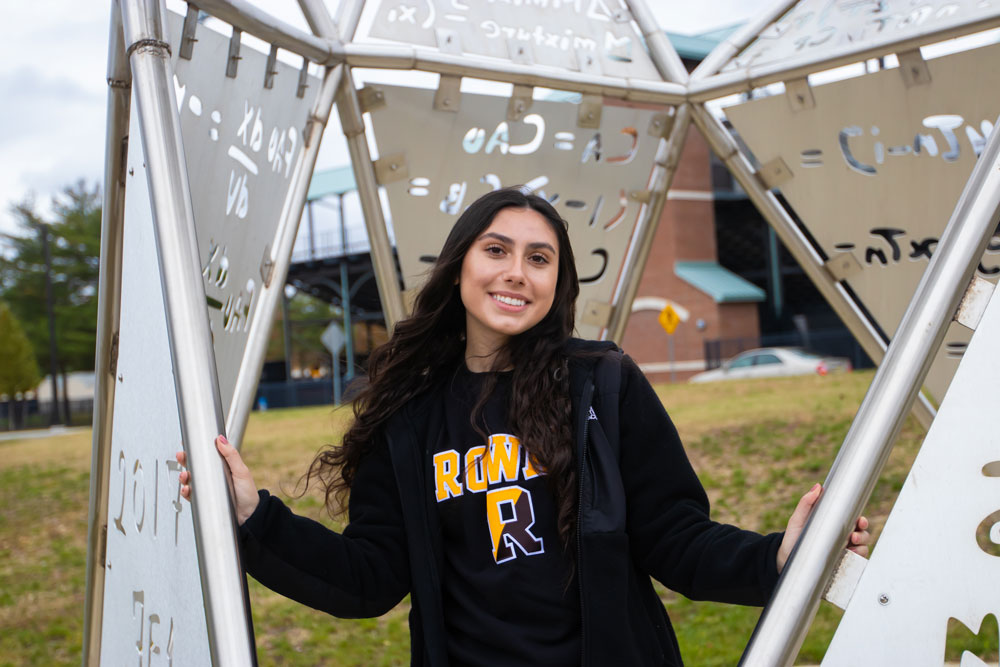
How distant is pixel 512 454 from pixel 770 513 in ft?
16.8

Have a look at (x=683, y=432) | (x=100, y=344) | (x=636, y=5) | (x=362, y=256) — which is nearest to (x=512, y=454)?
(x=100, y=344)

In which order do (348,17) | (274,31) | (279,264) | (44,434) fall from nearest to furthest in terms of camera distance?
(274,31)
(279,264)
(348,17)
(44,434)

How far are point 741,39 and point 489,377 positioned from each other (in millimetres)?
2617

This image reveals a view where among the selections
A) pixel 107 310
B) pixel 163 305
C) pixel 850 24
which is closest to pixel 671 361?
pixel 850 24

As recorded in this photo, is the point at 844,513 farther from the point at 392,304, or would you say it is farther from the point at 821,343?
the point at 821,343

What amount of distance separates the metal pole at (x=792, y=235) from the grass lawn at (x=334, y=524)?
135cm

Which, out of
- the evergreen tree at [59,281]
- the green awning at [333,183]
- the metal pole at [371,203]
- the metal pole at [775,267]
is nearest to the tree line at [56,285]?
the evergreen tree at [59,281]

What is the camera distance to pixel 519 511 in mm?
1691

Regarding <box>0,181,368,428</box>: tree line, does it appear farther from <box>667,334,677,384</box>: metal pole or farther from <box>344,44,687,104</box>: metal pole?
<box>344,44,687,104</box>: metal pole

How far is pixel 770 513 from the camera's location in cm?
643

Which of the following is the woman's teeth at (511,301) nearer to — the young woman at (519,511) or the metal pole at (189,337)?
the young woman at (519,511)

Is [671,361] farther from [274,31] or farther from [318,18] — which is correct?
[274,31]

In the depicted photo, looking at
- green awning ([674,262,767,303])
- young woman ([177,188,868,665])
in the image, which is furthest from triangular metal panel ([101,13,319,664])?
green awning ([674,262,767,303])

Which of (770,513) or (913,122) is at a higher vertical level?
(913,122)
